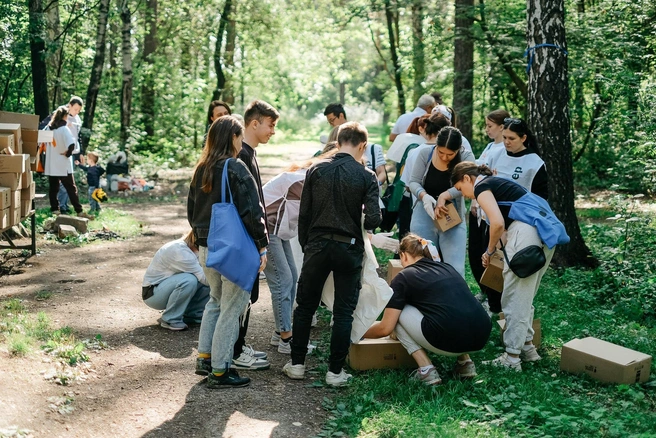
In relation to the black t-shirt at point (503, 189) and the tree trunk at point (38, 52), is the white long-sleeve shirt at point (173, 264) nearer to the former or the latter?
the black t-shirt at point (503, 189)

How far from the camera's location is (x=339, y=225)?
4840 millimetres

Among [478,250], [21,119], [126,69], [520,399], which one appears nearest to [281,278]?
[520,399]

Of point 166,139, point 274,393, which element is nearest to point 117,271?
point 274,393

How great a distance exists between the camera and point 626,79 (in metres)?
10.5

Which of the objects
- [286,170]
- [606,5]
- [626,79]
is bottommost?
[286,170]

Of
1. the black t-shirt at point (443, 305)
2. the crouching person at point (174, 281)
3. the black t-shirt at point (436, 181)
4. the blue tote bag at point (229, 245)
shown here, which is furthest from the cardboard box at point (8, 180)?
the black t-shirt at point (443, 305)

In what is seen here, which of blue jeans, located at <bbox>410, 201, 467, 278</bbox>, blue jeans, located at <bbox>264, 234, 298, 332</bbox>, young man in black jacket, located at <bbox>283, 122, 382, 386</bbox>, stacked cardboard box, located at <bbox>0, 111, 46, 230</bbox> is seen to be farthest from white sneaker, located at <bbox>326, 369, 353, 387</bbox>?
stacked cardboard box, located at <bbox>0, 111, 46, 230</bbox>

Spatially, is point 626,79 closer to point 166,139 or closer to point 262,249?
point 262,249

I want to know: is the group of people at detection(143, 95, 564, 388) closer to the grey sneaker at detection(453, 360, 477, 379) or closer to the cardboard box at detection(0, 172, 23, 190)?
the grey sneaker at detection(453, 360, 477, 379)

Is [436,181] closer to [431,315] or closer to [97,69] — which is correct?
[431,315]

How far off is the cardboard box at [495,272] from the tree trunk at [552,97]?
10.3ft

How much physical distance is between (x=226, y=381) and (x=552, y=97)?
215 inches

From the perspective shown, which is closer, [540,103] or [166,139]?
[540,103]

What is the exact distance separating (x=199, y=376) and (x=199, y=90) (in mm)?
19357
